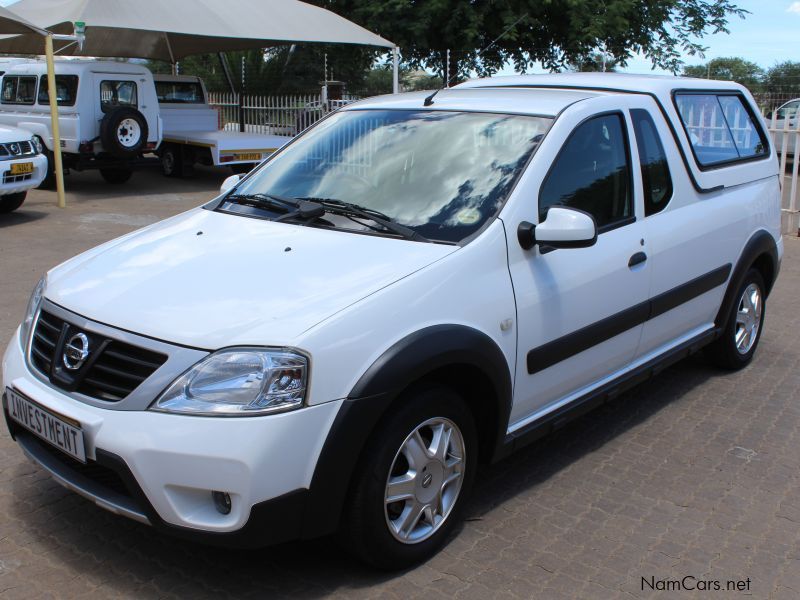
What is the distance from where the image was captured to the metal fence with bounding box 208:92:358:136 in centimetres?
1867

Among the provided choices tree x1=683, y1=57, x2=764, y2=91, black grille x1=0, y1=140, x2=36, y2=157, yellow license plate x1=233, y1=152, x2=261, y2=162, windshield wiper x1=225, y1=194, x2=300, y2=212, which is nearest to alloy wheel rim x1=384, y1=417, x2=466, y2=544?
windshield wiper x1=225, y1=194, x2=300, y2=212

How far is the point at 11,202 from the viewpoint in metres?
11.3

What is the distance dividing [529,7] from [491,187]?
19674mm

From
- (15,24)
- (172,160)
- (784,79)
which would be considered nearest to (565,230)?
(15,24)

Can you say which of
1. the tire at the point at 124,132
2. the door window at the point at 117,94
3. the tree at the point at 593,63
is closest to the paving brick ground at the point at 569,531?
the tire at the point at 124,132

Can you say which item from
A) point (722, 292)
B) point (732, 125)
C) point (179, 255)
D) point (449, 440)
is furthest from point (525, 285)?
point (732, 125)

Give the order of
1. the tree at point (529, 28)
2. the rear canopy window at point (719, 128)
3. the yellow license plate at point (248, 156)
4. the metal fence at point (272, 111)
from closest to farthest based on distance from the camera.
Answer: the rear canopy window at point (719, 128) < the yellow license plate at point (248, 156) < the metal fence at point (272, 111) < the tree at point (529, 28)

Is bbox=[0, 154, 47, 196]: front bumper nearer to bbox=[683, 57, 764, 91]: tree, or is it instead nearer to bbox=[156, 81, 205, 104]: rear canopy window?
bbox=[156, 81, 205, 104]: rear canopy window

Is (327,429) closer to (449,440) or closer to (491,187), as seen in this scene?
(449,440)

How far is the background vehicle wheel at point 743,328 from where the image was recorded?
5223 mm

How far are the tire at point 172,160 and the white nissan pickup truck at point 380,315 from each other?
12.5 m

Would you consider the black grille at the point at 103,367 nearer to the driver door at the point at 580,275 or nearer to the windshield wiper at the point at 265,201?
the windshield wiper at the point at 265,201

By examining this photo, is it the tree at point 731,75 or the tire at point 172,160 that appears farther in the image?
the tree at point 731,75

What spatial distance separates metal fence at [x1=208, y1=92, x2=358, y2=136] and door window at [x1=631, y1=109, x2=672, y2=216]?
1404 cm
